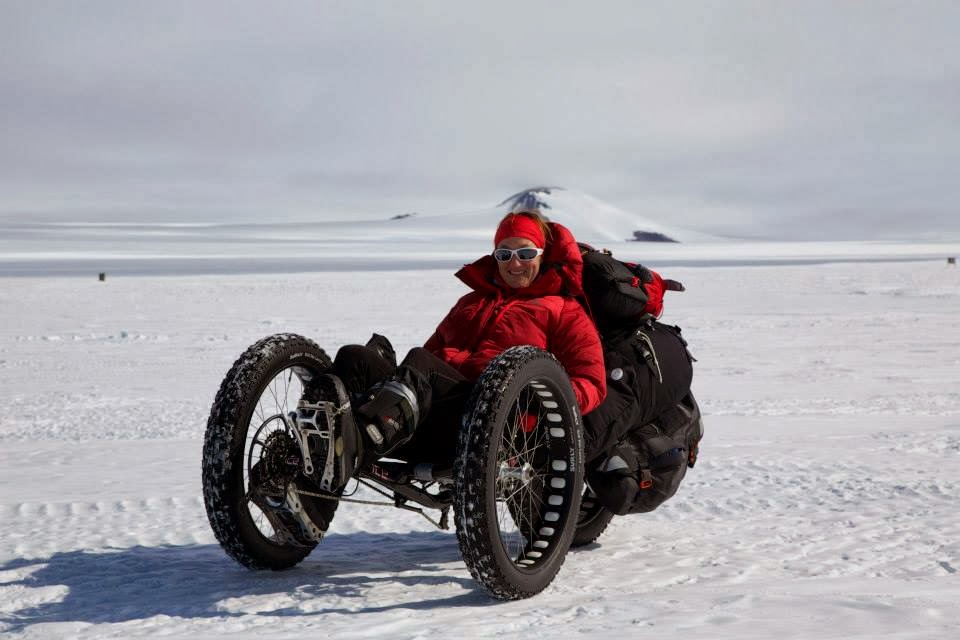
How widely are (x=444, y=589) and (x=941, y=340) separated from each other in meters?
12.8

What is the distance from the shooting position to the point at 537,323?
15.7 ft

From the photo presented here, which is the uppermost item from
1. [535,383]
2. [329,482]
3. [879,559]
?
[535,383]

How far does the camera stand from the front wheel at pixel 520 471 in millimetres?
3900

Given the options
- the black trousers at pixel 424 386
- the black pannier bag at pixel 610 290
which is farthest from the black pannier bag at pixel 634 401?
the black trousers at pixel 424 386

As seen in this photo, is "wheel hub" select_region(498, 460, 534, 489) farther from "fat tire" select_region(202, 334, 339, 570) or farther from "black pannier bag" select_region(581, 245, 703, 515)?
"fat tire" select_region(202, 334, 339, 570)

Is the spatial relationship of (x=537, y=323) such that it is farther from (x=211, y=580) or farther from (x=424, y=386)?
(x=211, y=580)

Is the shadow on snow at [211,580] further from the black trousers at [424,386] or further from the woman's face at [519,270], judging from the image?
the woman's face at [519,270]

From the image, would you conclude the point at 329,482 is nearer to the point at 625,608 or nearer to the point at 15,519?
the point at 625,608

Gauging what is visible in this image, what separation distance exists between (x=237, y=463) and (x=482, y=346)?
1.17 metres

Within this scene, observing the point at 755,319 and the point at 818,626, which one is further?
the point at 755,319

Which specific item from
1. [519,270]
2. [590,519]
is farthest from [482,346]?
[590,519]

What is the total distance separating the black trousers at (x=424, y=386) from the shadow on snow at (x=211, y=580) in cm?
56

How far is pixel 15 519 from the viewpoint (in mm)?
5672

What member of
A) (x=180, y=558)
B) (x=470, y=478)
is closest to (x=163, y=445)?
(x=180, y=558)
